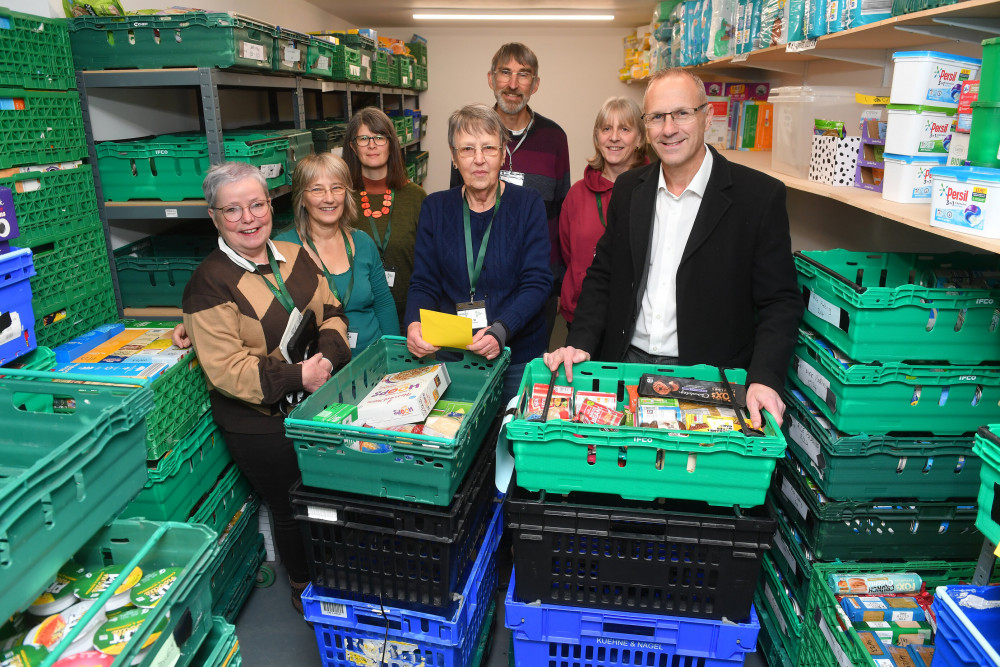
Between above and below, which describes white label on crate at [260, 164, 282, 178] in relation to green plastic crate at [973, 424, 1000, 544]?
above

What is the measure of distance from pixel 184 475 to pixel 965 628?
2.26 m

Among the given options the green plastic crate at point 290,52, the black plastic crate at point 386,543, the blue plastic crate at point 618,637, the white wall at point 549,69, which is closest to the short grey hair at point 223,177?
the green plastic crate at point 290,52

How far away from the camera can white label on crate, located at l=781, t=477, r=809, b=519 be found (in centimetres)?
224

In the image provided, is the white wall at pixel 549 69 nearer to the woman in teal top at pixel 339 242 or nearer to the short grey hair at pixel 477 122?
the woman in teal top at pixel 339 242

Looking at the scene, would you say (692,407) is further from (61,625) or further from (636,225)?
(61,625)

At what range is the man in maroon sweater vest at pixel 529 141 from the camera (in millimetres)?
3492

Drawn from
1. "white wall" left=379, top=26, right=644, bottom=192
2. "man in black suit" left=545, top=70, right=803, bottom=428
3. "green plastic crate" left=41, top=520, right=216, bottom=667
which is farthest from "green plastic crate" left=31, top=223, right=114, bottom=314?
"white wall" left=379, top=26, right=644, bottom=192

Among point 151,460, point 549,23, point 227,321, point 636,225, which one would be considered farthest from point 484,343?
point 549,23

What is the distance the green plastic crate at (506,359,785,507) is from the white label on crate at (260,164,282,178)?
1842mm

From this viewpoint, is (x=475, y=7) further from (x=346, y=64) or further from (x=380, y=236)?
(x=380, y=236)

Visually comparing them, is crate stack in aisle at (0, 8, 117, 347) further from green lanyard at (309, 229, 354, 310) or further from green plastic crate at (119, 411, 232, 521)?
green lanyard at (309, 229, 354, 310)

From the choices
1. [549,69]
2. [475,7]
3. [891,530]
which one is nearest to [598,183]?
[891,530]

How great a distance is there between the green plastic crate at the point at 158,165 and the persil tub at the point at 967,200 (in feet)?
7.85

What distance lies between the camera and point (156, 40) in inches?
102
